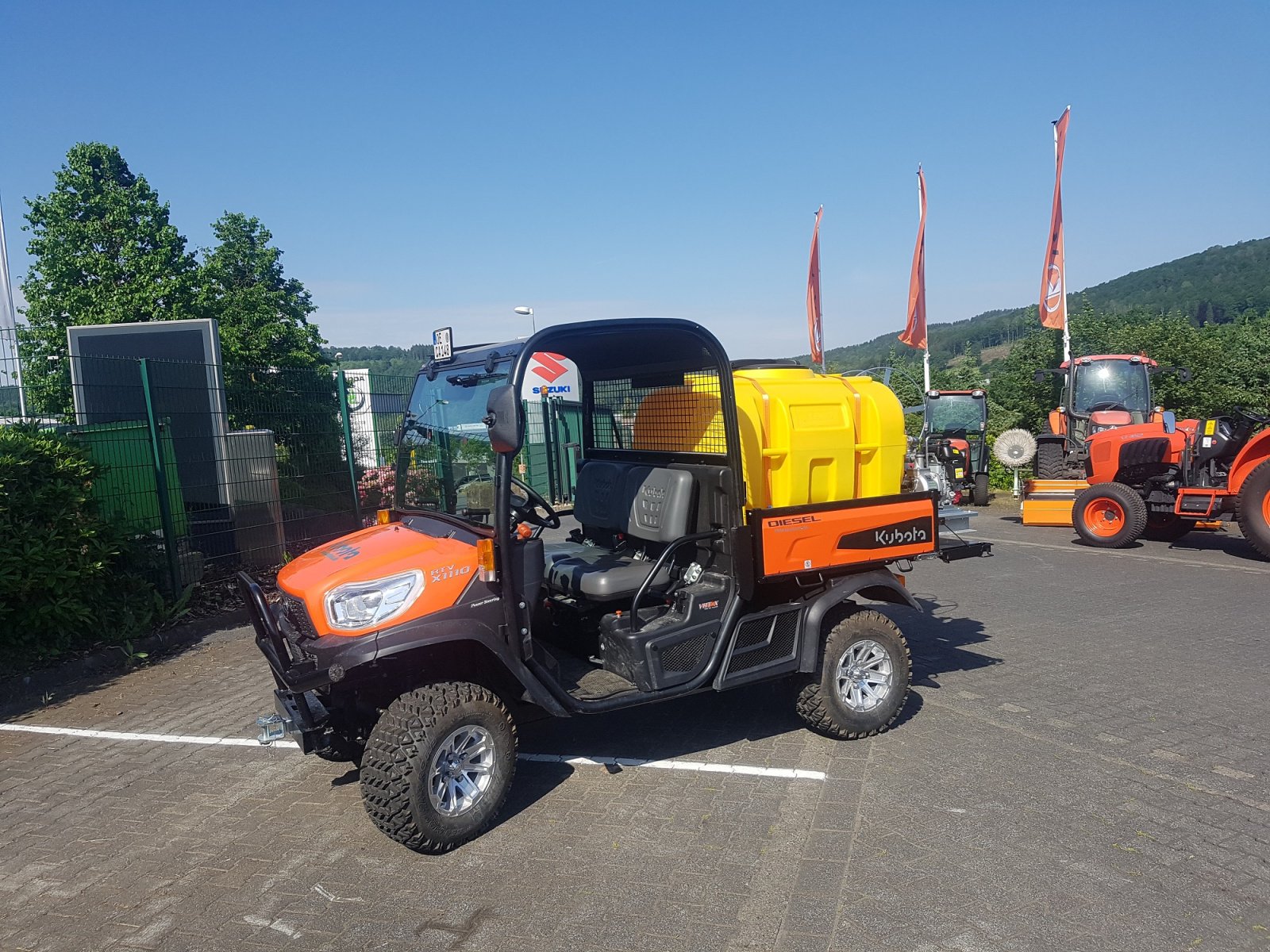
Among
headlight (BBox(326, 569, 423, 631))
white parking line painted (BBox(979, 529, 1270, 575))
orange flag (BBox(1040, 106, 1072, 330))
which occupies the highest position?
orange flag (BBox(1040, 106, 1072, 330))

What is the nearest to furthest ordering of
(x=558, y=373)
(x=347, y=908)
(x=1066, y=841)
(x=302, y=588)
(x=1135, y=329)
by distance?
(x=347, y=908)
(x=1066, y=841)
(x=302, y=588)
(x=558, y=373)
(x=1135, y=329)

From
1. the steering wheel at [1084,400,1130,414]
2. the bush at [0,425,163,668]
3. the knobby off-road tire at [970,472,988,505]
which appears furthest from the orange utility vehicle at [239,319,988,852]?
the knobby off-road tire at [970,472,988,505]

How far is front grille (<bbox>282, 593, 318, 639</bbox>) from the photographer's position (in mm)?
3762

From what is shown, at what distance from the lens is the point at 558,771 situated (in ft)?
14.7

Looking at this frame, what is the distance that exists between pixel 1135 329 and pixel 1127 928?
2940 cm

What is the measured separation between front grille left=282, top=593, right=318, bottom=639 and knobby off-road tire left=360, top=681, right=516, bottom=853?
1.69 feet

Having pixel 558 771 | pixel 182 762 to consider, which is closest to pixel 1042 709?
pixel 558 771

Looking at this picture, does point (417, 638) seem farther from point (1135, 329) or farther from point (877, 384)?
point (1135, 329)

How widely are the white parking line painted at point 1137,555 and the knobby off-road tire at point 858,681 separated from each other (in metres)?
4.45

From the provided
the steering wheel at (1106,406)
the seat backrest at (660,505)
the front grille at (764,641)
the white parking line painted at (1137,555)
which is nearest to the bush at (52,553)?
the seat backrest at (660,505)

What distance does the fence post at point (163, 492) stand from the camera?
737 cm

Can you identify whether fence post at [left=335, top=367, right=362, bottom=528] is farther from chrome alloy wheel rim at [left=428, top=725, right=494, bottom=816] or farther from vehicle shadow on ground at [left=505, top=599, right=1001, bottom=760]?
chrome alloy wheel rim at [left=428, top=725, right=494, bottom=816]

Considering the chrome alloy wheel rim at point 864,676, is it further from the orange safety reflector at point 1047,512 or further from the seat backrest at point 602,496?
the orange safety reflector at point 1047,512

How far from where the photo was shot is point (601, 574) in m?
4.54
